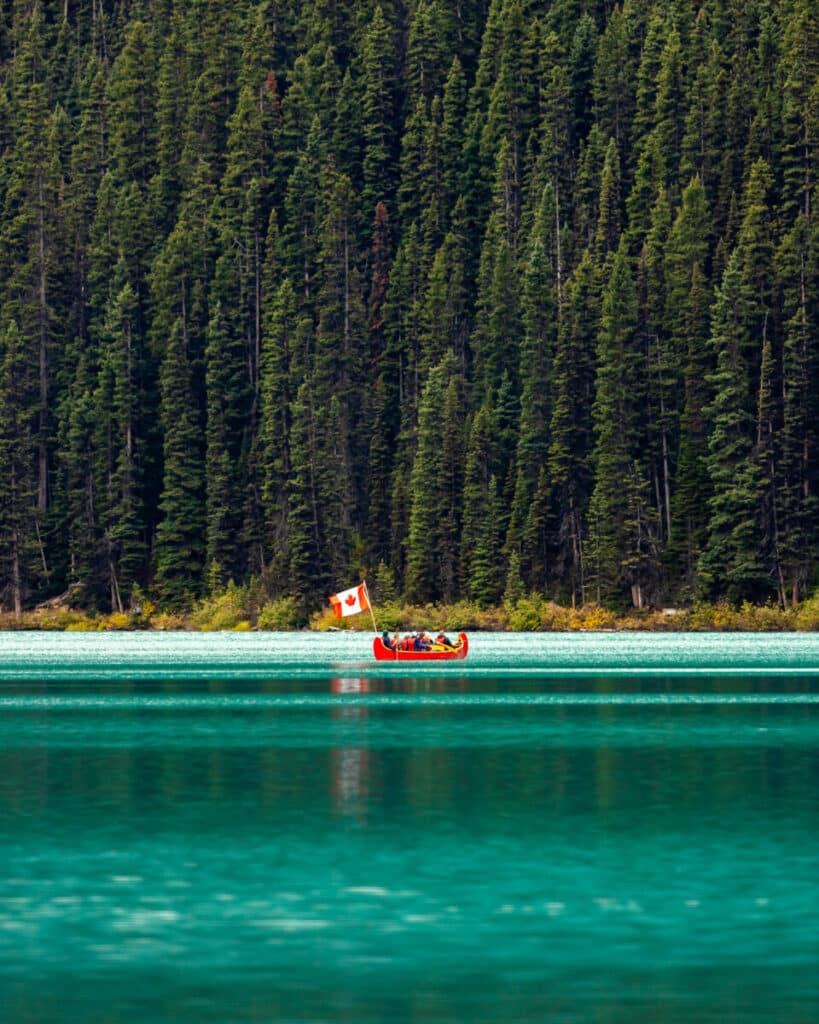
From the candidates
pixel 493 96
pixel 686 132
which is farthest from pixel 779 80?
pixel 493 96

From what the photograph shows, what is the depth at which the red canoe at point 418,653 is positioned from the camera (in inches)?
3647

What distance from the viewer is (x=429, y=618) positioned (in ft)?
429

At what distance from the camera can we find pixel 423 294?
158 m

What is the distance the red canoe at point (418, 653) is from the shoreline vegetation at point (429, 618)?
33.1m

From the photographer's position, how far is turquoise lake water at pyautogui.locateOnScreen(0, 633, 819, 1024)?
21.5 meters

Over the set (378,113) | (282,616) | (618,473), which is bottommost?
(282,616)

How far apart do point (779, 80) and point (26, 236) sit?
223ft

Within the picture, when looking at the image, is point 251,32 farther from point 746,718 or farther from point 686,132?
point 746,718

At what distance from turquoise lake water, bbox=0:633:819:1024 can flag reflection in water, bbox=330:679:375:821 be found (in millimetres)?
143

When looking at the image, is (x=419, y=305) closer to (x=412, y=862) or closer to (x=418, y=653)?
(x=418, y=653)

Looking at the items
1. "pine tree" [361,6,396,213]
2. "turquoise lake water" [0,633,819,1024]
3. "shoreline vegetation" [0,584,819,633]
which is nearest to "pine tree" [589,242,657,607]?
"shoreline vegetation" [0,584,819,633]

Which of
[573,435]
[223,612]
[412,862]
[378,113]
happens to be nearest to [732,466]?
[573,435]

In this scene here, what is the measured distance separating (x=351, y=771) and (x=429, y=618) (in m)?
86.6

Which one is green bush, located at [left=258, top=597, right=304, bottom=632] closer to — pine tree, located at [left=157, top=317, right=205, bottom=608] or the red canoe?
pine tree, located at [left=157, top=317, right=205, bottom=608]
